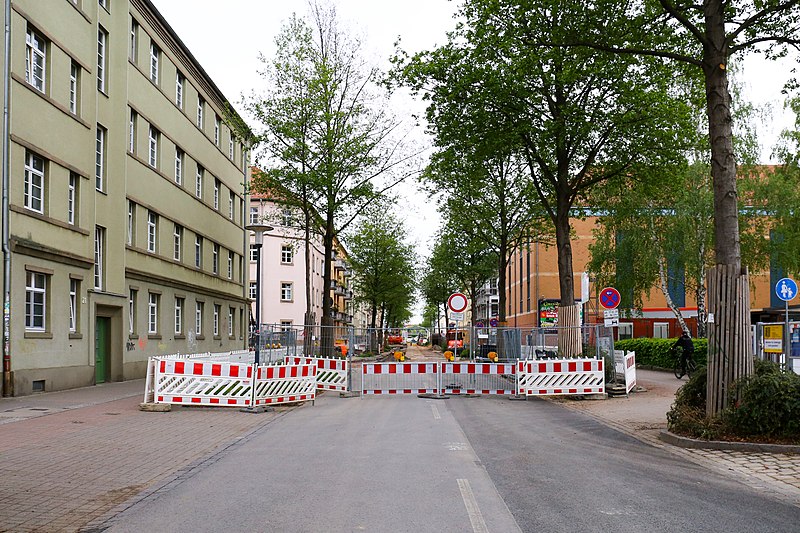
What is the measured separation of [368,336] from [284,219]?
45.4 feet

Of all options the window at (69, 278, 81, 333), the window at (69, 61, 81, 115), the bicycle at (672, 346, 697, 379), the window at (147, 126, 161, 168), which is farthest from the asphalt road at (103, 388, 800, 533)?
the window at (147, 126, 161, 168)

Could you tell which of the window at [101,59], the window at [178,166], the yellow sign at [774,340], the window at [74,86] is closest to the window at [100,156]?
the window at [101,59]

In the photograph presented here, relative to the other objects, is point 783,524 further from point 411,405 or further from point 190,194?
point 190,194

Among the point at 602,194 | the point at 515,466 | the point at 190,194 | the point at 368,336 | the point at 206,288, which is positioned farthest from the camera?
the point at 206,288

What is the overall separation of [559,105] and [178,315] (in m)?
19.6

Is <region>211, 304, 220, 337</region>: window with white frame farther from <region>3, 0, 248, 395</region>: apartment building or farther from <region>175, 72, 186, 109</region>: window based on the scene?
<region>175, 72, 186, 109</region>: window

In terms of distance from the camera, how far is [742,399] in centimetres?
1123

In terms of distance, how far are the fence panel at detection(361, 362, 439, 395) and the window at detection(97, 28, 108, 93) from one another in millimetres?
13190

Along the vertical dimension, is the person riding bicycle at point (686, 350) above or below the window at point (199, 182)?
below

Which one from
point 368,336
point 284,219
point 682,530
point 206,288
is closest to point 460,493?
point 682,530

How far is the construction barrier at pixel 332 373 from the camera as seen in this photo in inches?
838

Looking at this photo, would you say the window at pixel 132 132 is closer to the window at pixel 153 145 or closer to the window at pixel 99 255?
the window at pixel 153 145

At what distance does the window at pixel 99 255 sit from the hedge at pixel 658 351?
22.1 m

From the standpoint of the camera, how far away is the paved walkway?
24.5 feet
